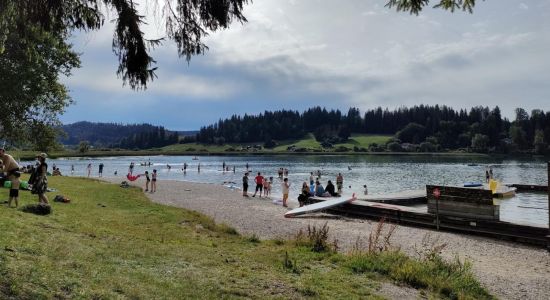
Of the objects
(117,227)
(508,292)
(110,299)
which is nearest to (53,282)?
(110,299)

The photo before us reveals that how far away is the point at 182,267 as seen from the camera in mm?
8852

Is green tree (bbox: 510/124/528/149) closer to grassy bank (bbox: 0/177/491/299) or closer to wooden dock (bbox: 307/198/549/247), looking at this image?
wooden dock (bbox: 307/198/549/247)

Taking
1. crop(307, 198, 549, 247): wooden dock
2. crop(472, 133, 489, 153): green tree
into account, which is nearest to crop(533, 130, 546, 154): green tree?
crop(472, 133, 489, 153): green tree

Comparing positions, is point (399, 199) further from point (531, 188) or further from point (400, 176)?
point (400, 176)

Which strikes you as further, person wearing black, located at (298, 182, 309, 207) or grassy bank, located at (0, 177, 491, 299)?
person wearing black, located at (298, 182, 309, 207)

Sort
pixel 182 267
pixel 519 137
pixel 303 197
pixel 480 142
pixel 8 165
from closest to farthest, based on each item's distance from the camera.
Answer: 1. pixel 182 267
2. pixel 8 165
3. pixel 303 197
4. pixel 519 137
5. pixel 480 142

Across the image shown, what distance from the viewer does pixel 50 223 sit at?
11.7 m

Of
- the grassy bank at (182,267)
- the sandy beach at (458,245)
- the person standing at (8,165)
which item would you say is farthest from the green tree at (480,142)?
the person standing at (8,165)

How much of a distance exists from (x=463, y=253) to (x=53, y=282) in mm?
13542

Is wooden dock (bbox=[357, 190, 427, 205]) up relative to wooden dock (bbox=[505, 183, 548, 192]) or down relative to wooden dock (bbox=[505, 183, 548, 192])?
up

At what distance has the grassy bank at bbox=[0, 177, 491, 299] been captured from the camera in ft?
22.0

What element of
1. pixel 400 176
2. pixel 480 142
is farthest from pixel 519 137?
pixel 400 176

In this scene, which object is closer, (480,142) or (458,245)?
(458,245)

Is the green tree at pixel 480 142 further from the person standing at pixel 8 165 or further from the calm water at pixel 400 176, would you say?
the person standing at pixel 8 165
